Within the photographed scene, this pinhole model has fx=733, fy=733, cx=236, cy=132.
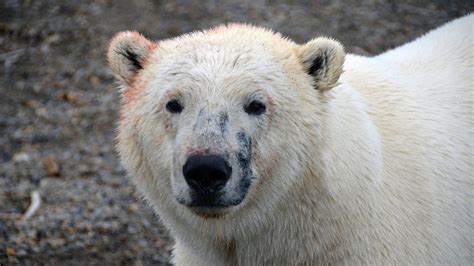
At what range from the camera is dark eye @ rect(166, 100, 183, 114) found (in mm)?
3100

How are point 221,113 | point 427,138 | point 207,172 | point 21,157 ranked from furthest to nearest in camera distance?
point 21,157, point 427,138, point 221,113, point 207,172

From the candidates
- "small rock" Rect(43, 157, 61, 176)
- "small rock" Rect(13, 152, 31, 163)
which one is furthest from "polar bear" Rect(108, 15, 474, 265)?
"small rock" Rect(13, 152, 31, 163)

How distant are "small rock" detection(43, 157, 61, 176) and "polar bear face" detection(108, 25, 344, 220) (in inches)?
97.3

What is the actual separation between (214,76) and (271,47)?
35 centimetres

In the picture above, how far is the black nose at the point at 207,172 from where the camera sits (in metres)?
2.79

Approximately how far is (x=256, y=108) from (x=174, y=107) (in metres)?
0.35

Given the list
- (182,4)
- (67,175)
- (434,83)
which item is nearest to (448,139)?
(434,83)

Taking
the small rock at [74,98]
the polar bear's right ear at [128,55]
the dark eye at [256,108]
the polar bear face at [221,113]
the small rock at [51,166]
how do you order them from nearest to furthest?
the polar bear face at [221,113] < the dark eye at [256,108] < the polar bear's right ear at [128,55] < the small rock at [51,166] < the small rock at [74,98]

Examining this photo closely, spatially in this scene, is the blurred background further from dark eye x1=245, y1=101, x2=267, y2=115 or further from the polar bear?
dark eye x1=245, y1=101, x2=267, y2=115

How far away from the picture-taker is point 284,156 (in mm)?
3135

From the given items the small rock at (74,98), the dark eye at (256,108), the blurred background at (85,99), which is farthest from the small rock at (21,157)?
the dark eye at (256,108)

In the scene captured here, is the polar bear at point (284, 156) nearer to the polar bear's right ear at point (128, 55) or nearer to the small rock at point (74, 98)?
the polar bear's right ear at point (128, 55)

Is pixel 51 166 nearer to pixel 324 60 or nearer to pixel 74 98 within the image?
pixel 74 98

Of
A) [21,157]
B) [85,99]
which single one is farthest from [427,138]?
[85,99]
